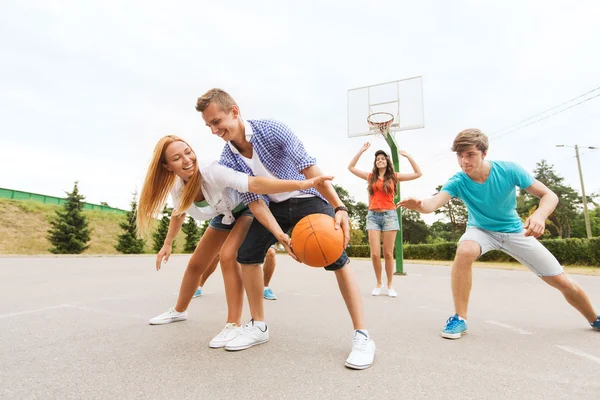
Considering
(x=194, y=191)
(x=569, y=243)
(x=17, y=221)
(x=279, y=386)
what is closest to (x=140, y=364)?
(x=279, y=386)

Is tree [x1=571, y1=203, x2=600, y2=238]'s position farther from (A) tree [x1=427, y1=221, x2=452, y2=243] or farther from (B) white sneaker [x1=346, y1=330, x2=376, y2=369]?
(B) white sneaker [x1=346, y1=330, x2=376, y2=369]

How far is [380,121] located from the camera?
10.8m

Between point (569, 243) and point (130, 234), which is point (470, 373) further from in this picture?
point (130, 234)

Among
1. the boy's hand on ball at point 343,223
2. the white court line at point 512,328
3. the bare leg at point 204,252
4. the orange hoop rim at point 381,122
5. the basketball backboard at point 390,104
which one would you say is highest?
the basketball backboard at point 390,104

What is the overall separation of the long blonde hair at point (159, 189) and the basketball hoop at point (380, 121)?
812cm

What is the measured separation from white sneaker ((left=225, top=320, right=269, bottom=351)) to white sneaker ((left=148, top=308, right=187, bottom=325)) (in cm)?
108

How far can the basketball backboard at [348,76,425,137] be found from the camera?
11.2 metres

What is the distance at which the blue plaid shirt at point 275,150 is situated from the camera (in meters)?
2.60

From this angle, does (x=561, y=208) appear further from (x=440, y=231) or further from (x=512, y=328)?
(x=512, y=328)

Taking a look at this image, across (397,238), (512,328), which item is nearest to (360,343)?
(512,328)

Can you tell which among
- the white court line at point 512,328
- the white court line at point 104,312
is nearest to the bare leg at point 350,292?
the white court line at point 512,328

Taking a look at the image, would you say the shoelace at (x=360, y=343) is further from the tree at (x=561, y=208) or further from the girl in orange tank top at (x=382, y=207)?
the tree at (x=561, y=208)

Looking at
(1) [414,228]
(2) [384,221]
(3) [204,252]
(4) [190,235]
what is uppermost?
(1) [414,228]

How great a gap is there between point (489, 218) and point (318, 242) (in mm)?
1738
